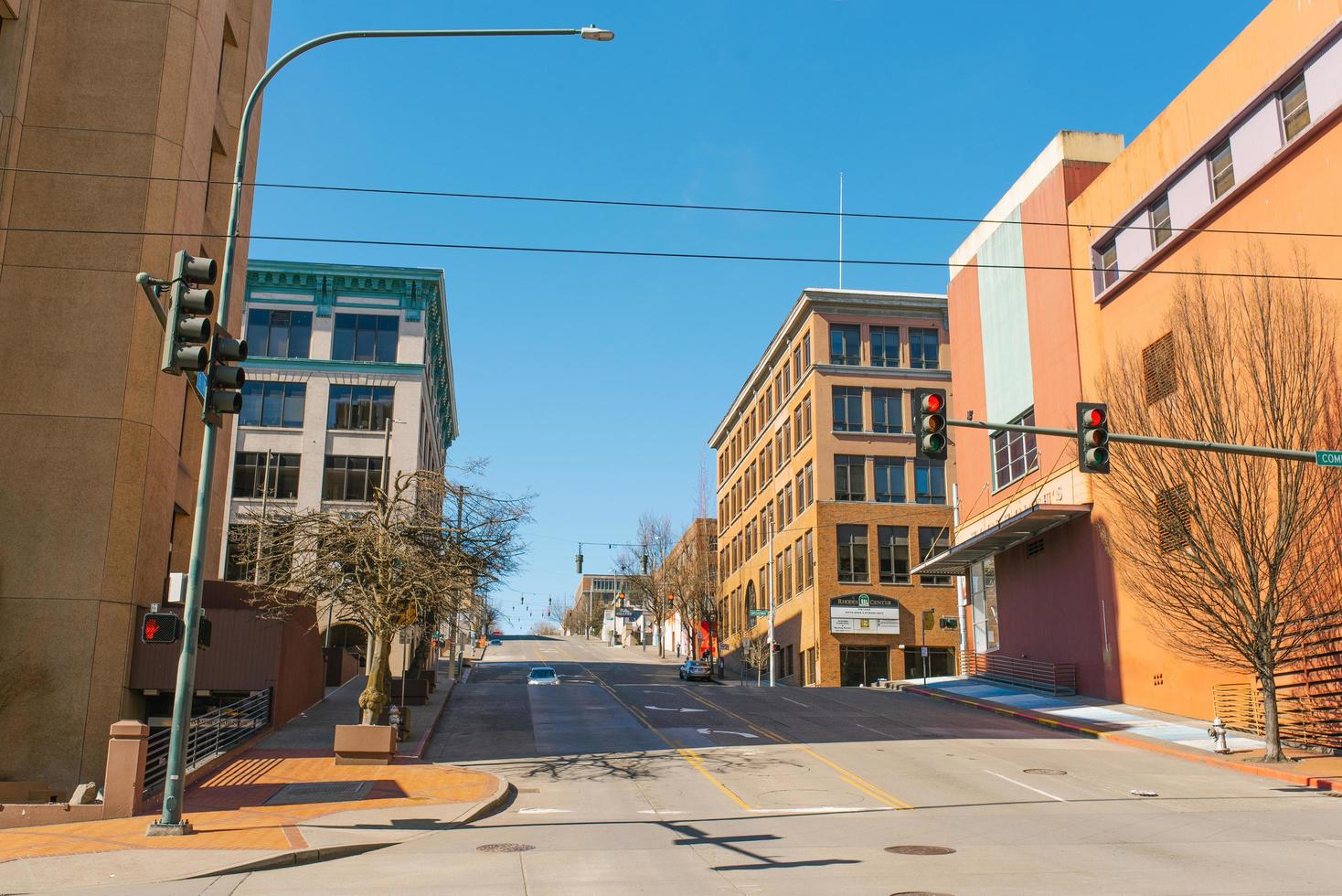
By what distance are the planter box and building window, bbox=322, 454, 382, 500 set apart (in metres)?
34.3

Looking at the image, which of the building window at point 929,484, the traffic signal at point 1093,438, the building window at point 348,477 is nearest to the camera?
the traffic signal at point 1093,438

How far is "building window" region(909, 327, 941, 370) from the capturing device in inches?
2569

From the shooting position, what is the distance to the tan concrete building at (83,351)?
2256cm

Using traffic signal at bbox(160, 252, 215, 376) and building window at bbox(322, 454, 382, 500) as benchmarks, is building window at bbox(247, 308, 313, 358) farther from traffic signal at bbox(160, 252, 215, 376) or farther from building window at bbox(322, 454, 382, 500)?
traffic signal at bbox(160, 252, 215, 376)

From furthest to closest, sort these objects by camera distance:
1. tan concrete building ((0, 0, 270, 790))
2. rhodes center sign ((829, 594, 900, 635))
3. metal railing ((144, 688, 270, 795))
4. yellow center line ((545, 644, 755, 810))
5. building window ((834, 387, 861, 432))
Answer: building window ((834, 387, 861, 432))
rhodes center sign ((829, 594, 900, 635))
tan concrete building ((0, 0, 270, 790))
metal railing ((144, 688, 270, 795))
yellow center line ((545, 644, 755, 810))

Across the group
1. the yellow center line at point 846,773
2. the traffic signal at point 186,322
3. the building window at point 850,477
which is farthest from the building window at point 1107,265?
the building window at point 850,477

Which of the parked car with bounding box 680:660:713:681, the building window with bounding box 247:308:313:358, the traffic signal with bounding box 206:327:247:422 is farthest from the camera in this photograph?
the parked car with bounding box 680:660:713:681

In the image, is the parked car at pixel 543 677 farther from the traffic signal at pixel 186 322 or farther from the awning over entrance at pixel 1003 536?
the traffic signal at pixel 186 322

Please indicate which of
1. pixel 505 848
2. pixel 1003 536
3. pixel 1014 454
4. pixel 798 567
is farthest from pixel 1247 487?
pixel 798 567

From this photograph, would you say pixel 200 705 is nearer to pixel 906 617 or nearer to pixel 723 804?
pixel 723 804

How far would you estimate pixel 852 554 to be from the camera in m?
62.9

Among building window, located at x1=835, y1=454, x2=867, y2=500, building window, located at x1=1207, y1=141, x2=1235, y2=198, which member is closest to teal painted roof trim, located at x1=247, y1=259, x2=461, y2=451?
building window, located at x1=835, y1=454, x2=867, y2=500

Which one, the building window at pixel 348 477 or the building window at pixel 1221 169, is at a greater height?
the building window at pixel 1221 169

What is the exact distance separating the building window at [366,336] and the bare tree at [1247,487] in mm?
41066
